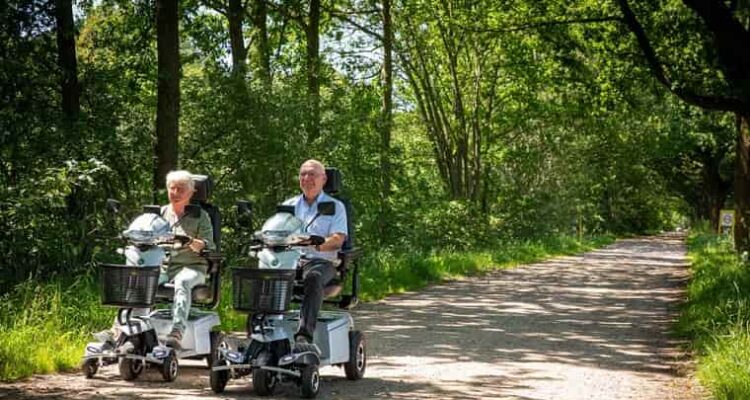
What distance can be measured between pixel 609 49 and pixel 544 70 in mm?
9817

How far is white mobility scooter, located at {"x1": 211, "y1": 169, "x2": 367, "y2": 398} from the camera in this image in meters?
7.21

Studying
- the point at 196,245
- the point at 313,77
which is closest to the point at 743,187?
the point at 313,77

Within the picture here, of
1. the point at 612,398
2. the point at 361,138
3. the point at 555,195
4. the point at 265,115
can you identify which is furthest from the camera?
the point at 555,195

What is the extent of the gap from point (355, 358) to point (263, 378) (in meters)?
1.15

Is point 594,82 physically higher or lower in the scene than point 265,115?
higher

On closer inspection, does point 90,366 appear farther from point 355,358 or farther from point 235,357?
point 355,358

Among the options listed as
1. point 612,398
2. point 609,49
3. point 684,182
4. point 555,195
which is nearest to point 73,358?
point 612,398

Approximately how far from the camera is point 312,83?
19.8 m

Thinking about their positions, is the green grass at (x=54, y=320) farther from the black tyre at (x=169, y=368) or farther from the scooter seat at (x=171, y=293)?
the black tyre at (x=169, y=368)

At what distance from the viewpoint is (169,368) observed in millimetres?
7777

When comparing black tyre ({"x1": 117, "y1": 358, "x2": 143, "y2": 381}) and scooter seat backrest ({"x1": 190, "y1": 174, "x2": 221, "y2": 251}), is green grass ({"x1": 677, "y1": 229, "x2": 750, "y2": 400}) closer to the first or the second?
scooter seat backrest ({"x1": 190, "y1": 174, "x2": 221, "y2": 251})

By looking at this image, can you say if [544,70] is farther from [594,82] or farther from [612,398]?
[612,398]

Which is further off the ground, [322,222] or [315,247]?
[322,222]

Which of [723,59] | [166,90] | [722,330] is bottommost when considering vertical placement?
[722,330]
